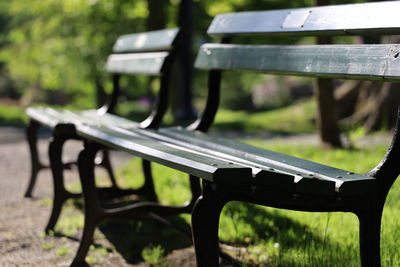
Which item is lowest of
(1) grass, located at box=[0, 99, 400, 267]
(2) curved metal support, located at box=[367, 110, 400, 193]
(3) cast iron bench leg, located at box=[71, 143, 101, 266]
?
(1) grass, located at box=[0, 99, 400, 267]

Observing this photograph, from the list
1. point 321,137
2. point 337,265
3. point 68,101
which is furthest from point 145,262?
point 68,101

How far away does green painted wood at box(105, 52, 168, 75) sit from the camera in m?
4.32

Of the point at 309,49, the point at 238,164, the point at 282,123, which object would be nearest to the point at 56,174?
the point at 309,49

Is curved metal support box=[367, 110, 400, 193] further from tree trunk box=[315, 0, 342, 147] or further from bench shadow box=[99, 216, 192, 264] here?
tree trunk box=[315, 0, 342, 147]

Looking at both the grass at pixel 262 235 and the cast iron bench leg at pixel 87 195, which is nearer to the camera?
the grass at pixel 262 235

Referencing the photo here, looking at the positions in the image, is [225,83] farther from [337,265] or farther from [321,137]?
[337,265]

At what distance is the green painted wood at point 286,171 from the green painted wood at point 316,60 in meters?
0.40

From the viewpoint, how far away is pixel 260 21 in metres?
3.60

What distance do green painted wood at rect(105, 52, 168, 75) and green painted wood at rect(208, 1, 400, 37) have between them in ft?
1.48

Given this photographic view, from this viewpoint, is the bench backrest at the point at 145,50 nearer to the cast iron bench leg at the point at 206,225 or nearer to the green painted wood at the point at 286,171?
the green painted wood at the point at 286,171

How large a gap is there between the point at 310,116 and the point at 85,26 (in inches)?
231

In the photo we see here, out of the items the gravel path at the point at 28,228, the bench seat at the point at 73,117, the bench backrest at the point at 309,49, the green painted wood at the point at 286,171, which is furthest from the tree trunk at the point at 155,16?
the green painted wood at the point at 286,171

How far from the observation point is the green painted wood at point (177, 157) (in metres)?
2.18

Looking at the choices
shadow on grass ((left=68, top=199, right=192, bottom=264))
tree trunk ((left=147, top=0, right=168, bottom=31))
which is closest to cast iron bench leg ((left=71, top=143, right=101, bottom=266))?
shadow on grass ((left=68, top=199, right=192, bottom=264))
